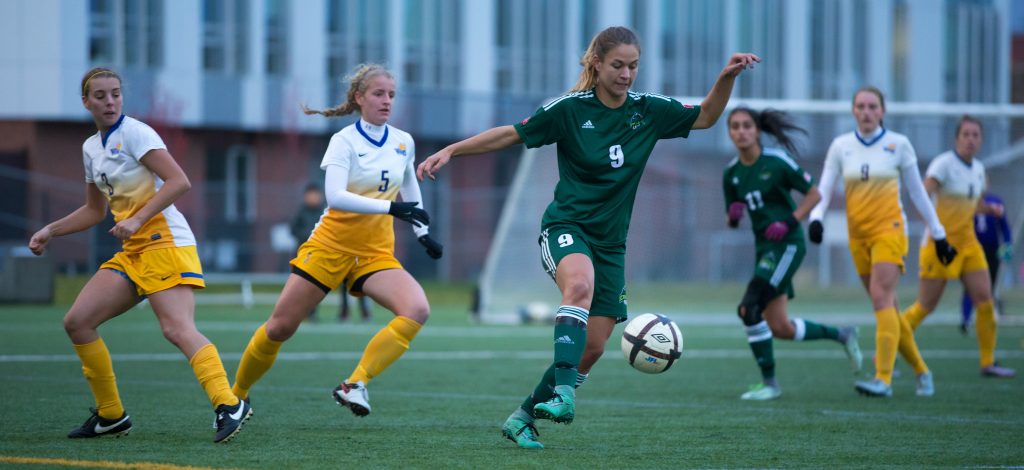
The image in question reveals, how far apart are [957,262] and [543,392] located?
5783 millimetres

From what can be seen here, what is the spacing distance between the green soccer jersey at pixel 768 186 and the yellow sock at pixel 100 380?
5.13 metres

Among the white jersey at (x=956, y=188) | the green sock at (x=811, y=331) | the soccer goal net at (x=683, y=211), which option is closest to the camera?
the green sock at (x=811, y=331)

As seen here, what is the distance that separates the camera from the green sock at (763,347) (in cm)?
991

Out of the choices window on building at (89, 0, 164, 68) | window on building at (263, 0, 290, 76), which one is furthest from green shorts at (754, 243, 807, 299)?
window on building at (263, 0, 290, 76)

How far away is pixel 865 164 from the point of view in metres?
9.94

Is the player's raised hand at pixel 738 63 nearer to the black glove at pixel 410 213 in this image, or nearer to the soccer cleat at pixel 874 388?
the black glove at pixel 410 213

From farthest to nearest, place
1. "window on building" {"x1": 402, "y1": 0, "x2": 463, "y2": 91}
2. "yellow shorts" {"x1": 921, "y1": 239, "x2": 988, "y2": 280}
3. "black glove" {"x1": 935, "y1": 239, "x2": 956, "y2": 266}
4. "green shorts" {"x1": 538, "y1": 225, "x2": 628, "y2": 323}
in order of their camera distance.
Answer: "window on building" {"x1": 402, "y1": 0, "x2": 463, "y2": 91} → "yellow shorts" {"x1": 921, "y1": 239, "x2": 988, "y2": 280} → "black glove" {"x1": 935, "y1": 239, "x2": 956, "y2": 266} → "green shorts" {"x1": 538, "y1": 225, "x2": 628, "y2": 323}

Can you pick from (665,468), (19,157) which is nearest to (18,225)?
(19,157)

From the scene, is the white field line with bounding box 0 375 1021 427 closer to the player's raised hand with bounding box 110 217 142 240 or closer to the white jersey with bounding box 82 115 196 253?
the white jersey with bounding box 82 115 196 253

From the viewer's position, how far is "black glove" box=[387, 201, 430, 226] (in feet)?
22.5

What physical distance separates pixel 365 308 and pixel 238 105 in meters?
18.0

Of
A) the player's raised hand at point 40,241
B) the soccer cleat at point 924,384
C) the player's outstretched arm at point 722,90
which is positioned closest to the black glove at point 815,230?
the soccer cleat at point 924,384

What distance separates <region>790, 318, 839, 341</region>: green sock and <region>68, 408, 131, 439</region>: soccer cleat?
538 centimetres

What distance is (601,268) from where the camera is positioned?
671cm
